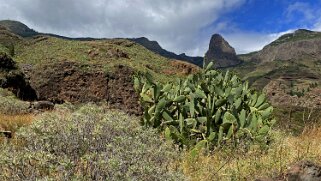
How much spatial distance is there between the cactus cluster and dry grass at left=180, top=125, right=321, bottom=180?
0.60 meters

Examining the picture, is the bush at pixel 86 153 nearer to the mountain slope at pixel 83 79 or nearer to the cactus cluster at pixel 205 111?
the cactus cluster at pixel 205 111

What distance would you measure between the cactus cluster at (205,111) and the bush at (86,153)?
1085 millimetres

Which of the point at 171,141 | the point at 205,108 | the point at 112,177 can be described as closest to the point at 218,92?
the point at 205,108

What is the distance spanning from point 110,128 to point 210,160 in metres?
1.93

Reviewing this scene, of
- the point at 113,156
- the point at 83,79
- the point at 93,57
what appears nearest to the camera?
the point at 113,156

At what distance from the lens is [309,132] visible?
31.2ft

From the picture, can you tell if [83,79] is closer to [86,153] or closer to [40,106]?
[40,106]

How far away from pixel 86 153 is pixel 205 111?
405cm

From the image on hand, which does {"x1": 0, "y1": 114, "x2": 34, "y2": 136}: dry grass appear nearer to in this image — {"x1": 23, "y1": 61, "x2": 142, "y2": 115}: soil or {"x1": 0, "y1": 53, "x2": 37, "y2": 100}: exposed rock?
{"x1": 0, "y1": 53, "x2": 37, "y2": 100}: exposed rock

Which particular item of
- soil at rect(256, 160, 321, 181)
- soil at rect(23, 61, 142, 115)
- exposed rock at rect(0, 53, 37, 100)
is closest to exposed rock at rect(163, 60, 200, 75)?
soil at rect(23, 61, 142, 115)

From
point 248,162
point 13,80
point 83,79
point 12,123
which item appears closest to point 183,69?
point 83,79

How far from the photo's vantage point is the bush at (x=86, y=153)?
536 centimetres

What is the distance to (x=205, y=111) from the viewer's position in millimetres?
9766

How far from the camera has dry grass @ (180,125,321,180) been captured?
6.96 m
